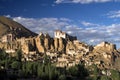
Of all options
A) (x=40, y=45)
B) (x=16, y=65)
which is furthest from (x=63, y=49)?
(x=16, y=65)

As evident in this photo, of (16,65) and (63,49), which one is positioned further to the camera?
(63,49)

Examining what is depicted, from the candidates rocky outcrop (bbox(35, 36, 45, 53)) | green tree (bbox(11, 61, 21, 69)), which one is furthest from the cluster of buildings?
green tree (bbox(11, 61, 21, 69))

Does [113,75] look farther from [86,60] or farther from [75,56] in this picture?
[75,56]

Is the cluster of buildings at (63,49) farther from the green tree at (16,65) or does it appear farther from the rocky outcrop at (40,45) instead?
the green tree at (16,65)

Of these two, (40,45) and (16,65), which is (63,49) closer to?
(40,45)

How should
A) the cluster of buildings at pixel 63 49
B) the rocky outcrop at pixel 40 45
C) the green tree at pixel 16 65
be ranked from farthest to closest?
the rocky outcrop at pixel 40 45
the cluster of buildings at pixel 63 49
the green tree at pixel 16 65

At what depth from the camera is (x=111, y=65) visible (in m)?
156

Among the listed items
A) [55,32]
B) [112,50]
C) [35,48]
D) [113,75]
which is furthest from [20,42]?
[113,75]

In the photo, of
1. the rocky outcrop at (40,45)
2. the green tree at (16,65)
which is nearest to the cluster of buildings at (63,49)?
the rocky outcrop at (40,45)

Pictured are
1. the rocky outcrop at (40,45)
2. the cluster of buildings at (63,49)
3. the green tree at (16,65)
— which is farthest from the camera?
the rocky outcrop at (40,45)

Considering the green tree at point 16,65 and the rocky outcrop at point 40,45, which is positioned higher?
the rocky outcrop at point 40,45

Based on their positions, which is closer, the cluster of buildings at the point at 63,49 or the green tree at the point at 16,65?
the green tree at the point at 16,65

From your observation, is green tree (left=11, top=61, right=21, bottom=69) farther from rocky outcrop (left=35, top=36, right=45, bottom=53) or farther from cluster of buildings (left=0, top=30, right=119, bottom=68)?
rocky outcrop (left=35, top=36, right=45, bottom=53)

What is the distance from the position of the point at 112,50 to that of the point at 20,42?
42.4 meters
